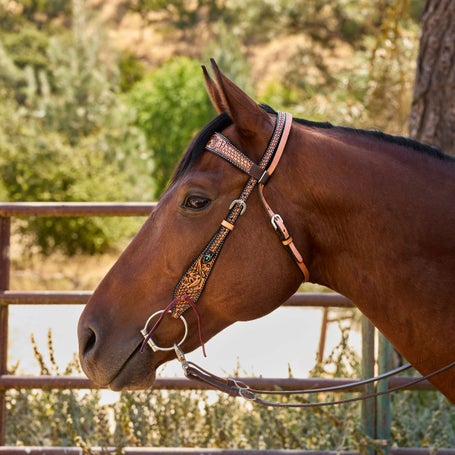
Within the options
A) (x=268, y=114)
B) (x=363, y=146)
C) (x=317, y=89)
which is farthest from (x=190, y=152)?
(x=317, y=89)

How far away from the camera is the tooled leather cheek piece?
2439 mm

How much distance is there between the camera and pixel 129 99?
27.3 meters

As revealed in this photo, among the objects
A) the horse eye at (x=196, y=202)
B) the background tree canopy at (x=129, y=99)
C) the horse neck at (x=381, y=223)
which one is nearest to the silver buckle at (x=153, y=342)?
the horse eye at (x=196, y=202)

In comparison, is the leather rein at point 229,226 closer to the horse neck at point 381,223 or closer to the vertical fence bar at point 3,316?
the horse neck at point 381,223

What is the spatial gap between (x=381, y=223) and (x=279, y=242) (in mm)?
317

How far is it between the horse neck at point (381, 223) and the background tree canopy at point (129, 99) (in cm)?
435

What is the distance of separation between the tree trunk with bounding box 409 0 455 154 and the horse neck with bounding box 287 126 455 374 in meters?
2.56

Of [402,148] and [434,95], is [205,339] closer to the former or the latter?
[402,148]

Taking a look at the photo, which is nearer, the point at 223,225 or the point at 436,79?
the point at 223,225

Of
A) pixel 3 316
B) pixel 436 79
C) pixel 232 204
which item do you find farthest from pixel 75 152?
pixel 232 204

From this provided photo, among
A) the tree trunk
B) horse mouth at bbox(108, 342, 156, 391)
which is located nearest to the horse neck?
horse mouth at bbox(108, 342, 156, 391)

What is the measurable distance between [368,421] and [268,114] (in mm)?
2033

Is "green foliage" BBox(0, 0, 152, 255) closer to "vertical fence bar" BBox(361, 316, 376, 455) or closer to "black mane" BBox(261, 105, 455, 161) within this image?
"vertical fence bar" BBox(361, 316, 376, 455)

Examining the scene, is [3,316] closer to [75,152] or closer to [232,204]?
[232,204]
